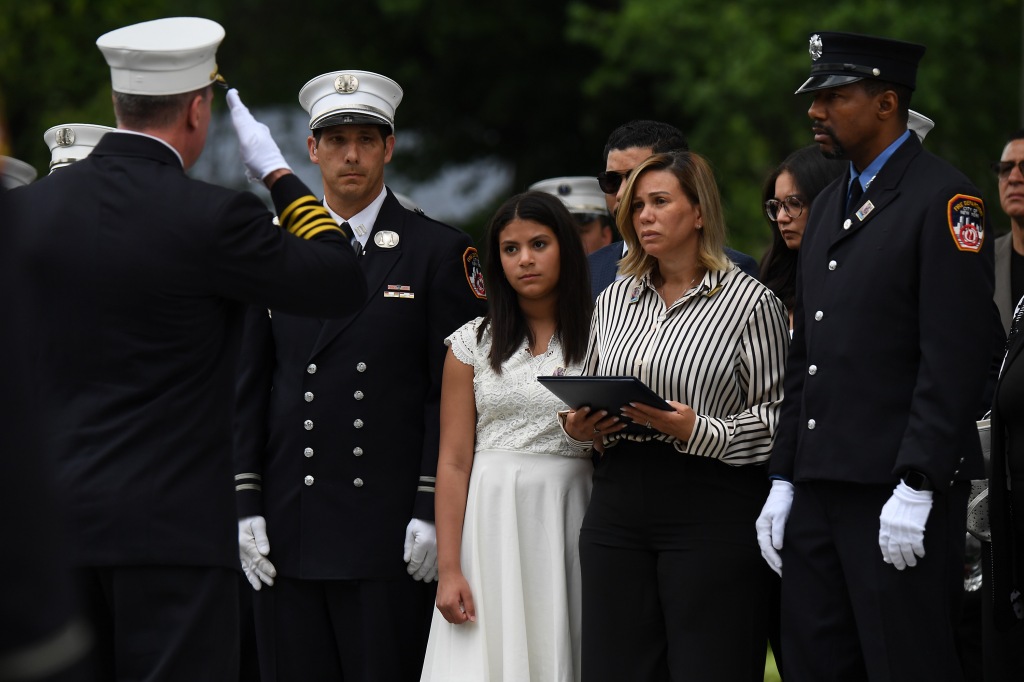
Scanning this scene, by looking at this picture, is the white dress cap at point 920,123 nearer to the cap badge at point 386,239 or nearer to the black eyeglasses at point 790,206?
the black eyeglasses at point 790,206

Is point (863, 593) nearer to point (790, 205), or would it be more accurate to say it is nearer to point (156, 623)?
point (790, 205)

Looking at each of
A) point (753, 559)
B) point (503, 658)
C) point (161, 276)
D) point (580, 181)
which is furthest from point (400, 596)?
point (580, 181)

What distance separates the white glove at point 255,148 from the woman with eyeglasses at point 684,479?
44.2 inches

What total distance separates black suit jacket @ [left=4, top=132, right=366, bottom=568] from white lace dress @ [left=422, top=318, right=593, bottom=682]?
1.18 m

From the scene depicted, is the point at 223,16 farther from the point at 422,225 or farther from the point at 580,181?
the point at 422,225

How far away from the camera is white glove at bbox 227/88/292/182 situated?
3.89 m

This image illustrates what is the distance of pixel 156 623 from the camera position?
3.53m

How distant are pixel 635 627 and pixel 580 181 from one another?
3067 mm

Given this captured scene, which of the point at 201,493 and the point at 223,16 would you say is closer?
the point at 201,493

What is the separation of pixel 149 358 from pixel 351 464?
1.31m

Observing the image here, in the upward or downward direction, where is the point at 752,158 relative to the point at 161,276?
upward

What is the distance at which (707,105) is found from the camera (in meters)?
13.7

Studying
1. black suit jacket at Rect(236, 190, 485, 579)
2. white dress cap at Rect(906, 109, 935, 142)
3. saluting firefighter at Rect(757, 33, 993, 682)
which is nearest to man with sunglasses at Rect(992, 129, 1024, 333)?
white dress cap at Rect(906, 109, 935, 142)

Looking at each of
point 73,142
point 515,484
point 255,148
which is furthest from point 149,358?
point 73,142
